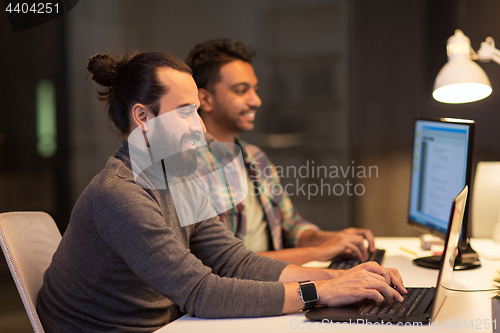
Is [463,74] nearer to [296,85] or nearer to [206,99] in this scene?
[206,99]

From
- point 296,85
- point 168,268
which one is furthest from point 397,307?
point 296,85

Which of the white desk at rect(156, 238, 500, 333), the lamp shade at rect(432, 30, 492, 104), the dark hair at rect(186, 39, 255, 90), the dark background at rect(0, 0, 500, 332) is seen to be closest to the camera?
the white desk at rect(156, 238, 500, 333)

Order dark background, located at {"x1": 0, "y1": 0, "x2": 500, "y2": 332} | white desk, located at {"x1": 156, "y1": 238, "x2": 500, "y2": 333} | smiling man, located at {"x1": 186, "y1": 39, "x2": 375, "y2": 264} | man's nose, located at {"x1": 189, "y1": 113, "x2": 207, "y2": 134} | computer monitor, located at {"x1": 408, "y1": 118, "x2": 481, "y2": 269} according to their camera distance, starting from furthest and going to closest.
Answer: dark background, located at {"x1": 0, "y1": 0, "x2": 500, "y2": 332}, smiling man, located at {"x1": 186, "y1": 39, "x2": 375, "y2": 264}, computer monitor, located at {"x1": 408, "y1": 118, "x2": 481, "y2": 269}, man's nose, located at {"x1": 189, "y1": 113, "x2": 207, "y2": 134}, white desk, located at {"x1": 156, "y1": 238, "x2": 500, "y2": 333}

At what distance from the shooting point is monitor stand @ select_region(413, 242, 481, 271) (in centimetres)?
145

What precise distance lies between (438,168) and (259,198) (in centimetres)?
75

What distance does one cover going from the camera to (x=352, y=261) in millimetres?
1542

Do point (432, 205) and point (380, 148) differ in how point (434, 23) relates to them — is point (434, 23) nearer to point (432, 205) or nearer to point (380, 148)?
point (380, 148)

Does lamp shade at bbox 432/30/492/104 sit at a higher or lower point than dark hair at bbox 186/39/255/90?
lower

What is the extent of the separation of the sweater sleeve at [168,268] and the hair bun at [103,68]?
0.37 meters

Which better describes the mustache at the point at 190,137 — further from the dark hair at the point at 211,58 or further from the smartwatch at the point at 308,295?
the dark hair at the point at 211,58

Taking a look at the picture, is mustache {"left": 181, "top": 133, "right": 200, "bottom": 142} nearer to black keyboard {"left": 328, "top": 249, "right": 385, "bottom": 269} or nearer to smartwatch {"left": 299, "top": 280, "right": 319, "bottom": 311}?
smartwatch {"left": 299, "top": 280, "right": 319, "bottom": 311}

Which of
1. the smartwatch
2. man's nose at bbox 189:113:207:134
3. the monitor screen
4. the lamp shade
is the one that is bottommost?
the smartwatch

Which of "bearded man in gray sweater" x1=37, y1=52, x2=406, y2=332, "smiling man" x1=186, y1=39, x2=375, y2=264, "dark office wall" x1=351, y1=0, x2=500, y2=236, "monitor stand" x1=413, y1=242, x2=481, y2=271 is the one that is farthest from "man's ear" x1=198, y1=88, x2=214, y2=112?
"monitor stand" x1=413, y1=242, x2=481, y2=271

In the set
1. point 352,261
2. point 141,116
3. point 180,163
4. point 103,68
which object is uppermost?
point 103,68
